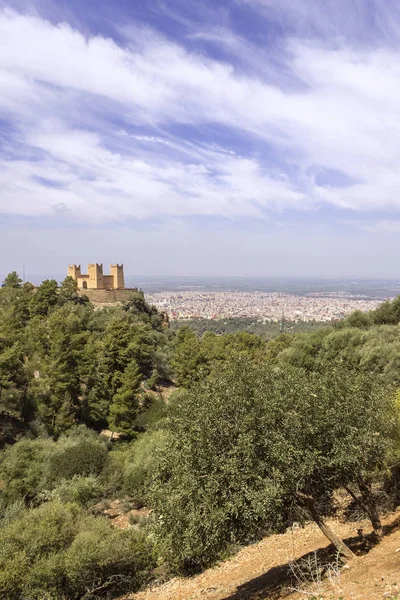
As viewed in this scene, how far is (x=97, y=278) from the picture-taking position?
191 ft

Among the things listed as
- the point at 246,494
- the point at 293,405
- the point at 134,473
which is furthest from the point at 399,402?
the point at 134,473

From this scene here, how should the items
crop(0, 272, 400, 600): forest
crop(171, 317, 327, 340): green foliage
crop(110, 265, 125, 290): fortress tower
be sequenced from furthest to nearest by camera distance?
crop(171, 317, 327, 340): green foliage < crop(110, 265, 125, 290): fortress tower < crop(0, 272, 400, 600): forest

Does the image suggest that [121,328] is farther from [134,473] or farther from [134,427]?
[134,473]

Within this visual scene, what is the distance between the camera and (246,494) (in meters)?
7.71

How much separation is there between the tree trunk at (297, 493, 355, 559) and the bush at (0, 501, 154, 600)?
6650 millimetres

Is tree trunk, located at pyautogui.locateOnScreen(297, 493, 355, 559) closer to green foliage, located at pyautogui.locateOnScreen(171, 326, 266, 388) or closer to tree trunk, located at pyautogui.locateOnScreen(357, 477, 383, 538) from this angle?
tree trunk, located at pyautogui.locateOnScreen(357, 477, 383, 538)

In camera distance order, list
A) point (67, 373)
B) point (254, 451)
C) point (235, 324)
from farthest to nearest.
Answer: point (235, 324), point (67, 373), point (254, 451)

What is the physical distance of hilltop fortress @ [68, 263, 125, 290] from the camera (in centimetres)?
5828

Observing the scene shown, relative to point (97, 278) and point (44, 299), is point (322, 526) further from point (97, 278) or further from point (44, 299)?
point (97, 278)

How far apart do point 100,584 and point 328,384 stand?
9.44m

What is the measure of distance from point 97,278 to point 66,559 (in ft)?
161

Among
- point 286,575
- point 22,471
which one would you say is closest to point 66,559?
point 286,575

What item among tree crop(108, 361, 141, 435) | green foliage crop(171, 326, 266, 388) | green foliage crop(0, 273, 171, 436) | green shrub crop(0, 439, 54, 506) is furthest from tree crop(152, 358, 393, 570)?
green foliage crop(171, 326, 266, 388)

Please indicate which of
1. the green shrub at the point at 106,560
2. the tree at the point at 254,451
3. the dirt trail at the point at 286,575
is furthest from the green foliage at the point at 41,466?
the tree at the point at 254,451
